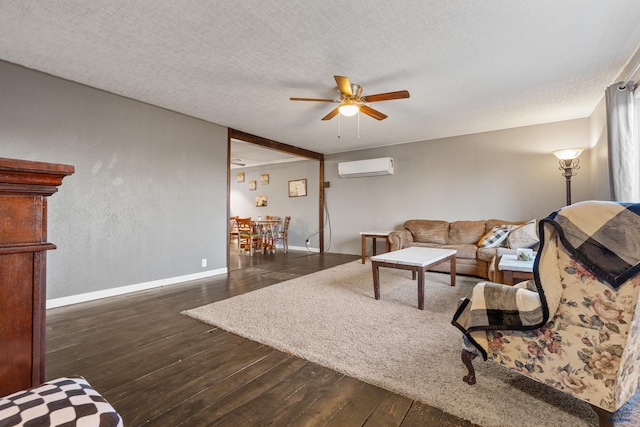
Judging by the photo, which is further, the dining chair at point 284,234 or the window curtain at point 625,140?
the dining chair at point 284,234

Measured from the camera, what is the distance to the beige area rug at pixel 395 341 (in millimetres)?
1465

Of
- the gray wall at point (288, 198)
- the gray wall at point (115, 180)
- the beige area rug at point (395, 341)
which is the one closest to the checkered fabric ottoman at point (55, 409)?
the beige area rug at point (395, 341)

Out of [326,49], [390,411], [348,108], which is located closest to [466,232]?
[348,108]

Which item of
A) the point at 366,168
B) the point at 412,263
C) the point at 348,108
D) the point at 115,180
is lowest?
the point at 412,263

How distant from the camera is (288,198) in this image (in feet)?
25.6

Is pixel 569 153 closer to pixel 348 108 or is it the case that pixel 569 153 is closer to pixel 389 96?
pixel 389 96

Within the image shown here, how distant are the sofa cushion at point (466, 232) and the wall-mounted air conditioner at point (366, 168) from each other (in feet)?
5.61

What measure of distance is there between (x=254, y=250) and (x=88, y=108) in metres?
4.73

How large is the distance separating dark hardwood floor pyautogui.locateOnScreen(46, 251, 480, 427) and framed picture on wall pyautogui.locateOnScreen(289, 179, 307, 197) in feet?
16.1

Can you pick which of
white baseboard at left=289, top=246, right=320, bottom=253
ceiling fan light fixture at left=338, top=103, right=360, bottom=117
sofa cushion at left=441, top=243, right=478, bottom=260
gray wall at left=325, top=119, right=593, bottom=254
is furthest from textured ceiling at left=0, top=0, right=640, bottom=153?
white baseboard at left=289, top=246, right=320, bottom=253

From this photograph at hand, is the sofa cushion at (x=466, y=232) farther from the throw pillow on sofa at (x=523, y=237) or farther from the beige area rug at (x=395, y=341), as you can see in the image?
the beige area rug at (x=395, y=341)

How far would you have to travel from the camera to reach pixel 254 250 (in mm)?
7395

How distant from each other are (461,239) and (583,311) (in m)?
3.85

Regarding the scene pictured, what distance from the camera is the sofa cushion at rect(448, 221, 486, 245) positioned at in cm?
483
